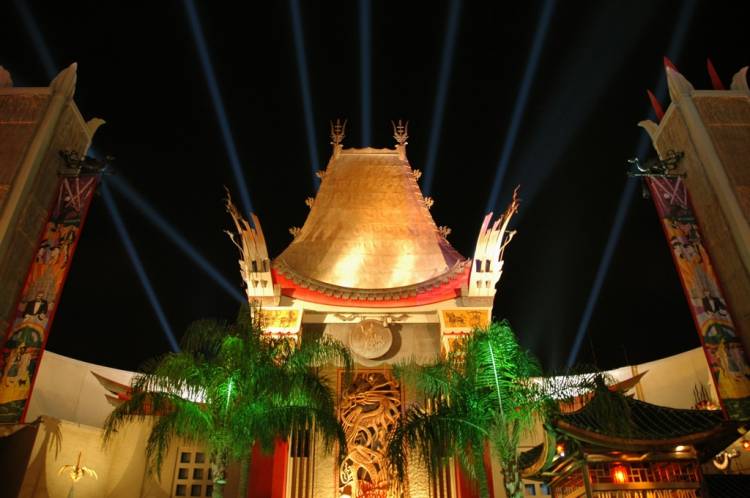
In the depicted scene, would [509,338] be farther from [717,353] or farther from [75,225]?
[75,225]

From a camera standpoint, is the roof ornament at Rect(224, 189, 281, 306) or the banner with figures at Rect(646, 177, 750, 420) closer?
the banner with figures at Rect(646, 177, 750, 420)

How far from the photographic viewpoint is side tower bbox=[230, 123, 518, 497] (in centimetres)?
1237

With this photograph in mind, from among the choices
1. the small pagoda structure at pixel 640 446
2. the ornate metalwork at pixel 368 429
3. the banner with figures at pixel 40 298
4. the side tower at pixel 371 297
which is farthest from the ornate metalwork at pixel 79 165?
the small pagoda structure at pixel 640 446

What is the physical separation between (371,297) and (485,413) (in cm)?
496

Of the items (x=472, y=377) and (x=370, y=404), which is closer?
(x=472, y=377)

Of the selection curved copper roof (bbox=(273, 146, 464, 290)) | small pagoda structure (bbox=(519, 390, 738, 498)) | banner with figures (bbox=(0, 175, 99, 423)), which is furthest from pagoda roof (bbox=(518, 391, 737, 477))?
banner with figures (bbox=(0, 175, 99, 423))

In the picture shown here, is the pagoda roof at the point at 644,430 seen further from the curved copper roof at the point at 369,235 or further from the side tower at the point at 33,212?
the side tower at the point at 33,212

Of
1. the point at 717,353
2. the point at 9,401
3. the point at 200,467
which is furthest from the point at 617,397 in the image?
the point at 9,401

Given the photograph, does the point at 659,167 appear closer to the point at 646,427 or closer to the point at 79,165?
the point at 646,427

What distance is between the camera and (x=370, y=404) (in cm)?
1302

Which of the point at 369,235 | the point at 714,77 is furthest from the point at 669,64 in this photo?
the point at 369,235

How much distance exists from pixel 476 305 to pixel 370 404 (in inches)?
132

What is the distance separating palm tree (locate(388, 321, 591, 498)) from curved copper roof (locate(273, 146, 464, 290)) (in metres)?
4.15

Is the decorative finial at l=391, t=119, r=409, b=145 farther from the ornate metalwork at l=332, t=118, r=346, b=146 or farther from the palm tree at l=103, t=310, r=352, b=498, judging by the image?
the palm tree at l=103, t=310, r=352, b=498
